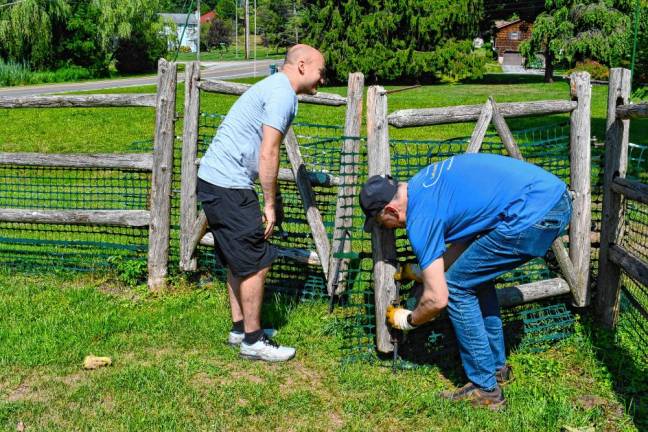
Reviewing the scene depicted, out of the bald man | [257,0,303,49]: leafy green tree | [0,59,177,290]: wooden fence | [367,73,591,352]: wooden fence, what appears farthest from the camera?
[257,0,303,49]: leafy green tree

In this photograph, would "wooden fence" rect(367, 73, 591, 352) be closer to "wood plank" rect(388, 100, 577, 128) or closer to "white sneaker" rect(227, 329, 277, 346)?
"wood plank" rect(388, 100, 577, 128)

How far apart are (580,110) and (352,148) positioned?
1606 mm

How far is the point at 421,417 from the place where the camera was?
13.7 ft

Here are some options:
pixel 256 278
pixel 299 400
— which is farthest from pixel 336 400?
pixel 256 278

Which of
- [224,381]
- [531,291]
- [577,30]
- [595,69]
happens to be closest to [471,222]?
[531,291]

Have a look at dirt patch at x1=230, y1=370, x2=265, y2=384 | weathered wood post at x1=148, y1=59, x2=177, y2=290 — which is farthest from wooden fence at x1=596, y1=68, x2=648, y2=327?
weathered wood post at x1=148, y1=59, x2=177, y2=290

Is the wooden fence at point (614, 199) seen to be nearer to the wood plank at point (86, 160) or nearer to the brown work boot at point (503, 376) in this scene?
the brown work boot at point (503, 376)

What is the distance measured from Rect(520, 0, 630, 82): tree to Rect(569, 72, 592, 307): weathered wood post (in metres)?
28.7

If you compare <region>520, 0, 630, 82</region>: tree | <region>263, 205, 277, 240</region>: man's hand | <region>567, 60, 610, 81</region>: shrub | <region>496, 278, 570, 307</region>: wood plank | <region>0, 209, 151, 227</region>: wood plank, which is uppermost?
<region>520, 0, 630, 82</region>: tree

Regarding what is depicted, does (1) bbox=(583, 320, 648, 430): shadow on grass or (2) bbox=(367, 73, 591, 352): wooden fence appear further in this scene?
(2) bbox=(367, 73, 591, 352): wooden fence

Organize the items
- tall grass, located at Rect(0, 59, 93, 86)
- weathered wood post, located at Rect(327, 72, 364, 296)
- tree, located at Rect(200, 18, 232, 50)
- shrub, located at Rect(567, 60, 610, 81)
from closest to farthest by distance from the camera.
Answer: weathered wood post, located at Rect(327, 72, 364, 296)
tall grass, located at Rect(0, 59, 93, 86)
shrub, located at Rect(567, 60, 610, 81)
tree, located at Rect(200, 18, 232, 50)

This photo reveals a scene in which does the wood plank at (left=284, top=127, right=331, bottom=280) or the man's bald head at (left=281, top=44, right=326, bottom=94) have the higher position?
the man's bald head at (left=281, top=44, right=326, bottom=94)

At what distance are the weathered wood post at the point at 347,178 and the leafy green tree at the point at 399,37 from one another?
2739cm

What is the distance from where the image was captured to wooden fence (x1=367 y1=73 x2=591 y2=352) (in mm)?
4695
